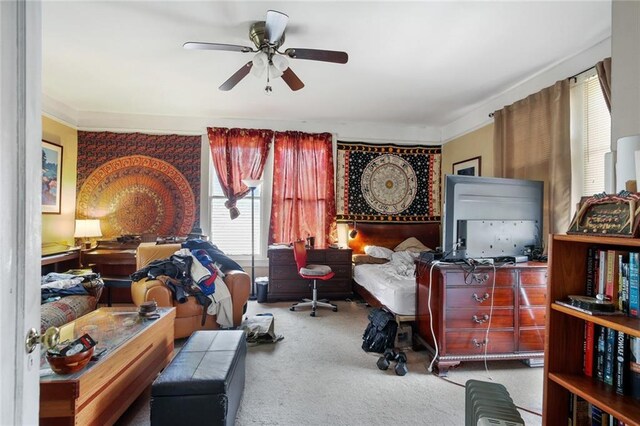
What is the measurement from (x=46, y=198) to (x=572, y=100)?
6.15m

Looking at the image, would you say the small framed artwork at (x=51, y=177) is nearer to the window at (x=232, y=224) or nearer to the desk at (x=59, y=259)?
the desk at (x=59, y=259)

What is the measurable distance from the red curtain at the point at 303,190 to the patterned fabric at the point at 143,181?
1267mm

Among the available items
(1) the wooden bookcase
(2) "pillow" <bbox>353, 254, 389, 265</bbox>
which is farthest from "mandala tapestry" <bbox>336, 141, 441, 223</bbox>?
(1) the wooden bookcase

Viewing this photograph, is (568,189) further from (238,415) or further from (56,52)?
(56,52)

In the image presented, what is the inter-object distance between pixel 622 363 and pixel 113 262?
195 inches

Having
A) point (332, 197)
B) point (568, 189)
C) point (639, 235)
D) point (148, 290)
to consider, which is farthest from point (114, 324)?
point (568, 189)

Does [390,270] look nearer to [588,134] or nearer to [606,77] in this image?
[588,134]

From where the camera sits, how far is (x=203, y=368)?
1.66m

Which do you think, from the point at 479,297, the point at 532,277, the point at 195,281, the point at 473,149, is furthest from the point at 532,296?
the point at 195,281

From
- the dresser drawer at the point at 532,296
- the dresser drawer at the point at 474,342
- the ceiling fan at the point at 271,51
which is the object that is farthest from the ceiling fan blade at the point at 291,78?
the dresser drawer at the point at 532,296

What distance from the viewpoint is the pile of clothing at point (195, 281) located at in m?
2.97

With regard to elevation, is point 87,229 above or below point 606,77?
below

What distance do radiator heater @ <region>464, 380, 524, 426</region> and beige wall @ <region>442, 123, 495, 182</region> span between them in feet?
9.62

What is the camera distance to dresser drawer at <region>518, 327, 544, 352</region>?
100.0 inches
